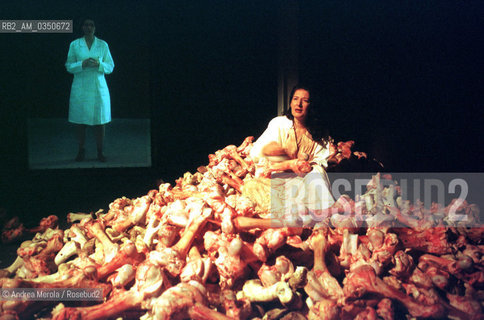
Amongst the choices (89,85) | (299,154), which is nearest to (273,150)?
(299,154)

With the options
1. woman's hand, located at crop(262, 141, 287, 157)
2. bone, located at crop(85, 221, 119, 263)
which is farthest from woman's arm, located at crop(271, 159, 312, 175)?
bone, located at crop(85, 221, 119, 263)

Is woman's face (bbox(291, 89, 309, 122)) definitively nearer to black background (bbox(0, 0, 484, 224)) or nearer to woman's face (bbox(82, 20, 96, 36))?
black background (bbox(0, 0, 484, 224))

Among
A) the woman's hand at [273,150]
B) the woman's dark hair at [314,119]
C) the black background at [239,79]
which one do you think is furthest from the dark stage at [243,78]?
the woman's hand at [273,150]

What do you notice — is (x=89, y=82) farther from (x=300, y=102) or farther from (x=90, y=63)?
(x=300, y=102)

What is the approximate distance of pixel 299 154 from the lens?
2531mm

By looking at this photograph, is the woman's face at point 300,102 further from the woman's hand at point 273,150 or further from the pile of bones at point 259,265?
the pile of bones at point 259,265

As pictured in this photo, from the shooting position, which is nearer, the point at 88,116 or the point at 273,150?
the point at 88,116

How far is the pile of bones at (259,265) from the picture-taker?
4.95ft

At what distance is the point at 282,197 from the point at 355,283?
84 centimetres

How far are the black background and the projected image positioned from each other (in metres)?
0.02

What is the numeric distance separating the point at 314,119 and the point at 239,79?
818 mm

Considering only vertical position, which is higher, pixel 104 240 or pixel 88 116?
pixel 88 116

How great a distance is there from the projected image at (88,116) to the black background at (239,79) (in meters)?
0.02

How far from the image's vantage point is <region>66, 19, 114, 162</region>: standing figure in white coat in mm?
2229
